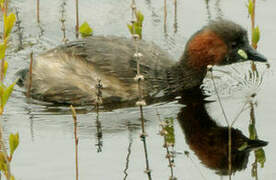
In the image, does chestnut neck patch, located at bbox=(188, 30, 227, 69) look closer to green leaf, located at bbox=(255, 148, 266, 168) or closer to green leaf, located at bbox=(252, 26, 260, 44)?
green leaf, located at bbox=(252, 26, 260, 44)

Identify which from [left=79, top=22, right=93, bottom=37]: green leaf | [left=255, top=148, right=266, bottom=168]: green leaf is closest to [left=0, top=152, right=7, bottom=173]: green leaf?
[left=255, top=148, right=266, bottom=168]: green leaf

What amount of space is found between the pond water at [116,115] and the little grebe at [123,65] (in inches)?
11.5

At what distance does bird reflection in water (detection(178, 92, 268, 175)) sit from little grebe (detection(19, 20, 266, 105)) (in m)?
0.79

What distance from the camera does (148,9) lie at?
10469 millimetres

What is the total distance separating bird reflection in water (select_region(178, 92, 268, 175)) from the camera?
603 centimetres

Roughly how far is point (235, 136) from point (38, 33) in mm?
4107

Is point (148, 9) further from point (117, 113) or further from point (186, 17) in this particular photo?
point (117, 113)

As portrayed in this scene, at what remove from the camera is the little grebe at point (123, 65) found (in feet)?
26.3

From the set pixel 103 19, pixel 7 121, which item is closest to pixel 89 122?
pixel 7 121

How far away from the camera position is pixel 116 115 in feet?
24.6

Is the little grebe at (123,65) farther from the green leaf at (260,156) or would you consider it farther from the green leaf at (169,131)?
the green leaf at (260,156)

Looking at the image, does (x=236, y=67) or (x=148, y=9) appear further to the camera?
(x=148, y=9)

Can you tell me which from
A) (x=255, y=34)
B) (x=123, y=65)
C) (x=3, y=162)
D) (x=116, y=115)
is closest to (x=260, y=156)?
(x=116, y=115)

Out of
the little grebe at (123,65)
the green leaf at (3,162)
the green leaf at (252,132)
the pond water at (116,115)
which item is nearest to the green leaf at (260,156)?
the pond water at (116,115)
